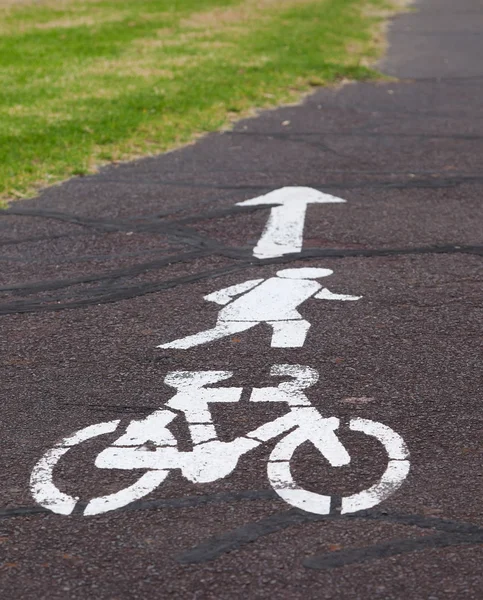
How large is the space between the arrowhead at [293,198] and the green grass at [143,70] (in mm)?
1911

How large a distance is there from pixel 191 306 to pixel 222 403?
136 centimetres

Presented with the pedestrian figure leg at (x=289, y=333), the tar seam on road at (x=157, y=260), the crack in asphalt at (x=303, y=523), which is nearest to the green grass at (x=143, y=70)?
the tar seam on road at (x=157, y=260)

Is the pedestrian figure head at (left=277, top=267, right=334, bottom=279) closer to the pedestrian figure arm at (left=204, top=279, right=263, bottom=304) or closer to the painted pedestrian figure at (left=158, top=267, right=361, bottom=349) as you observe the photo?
the painted pedestrian figure at (left=158, top=267, right=361, bottom=349)

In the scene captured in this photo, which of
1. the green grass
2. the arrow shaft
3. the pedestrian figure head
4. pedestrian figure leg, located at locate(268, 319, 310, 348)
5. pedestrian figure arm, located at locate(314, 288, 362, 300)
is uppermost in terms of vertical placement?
the green grass

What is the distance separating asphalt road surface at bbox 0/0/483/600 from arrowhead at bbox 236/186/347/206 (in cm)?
7

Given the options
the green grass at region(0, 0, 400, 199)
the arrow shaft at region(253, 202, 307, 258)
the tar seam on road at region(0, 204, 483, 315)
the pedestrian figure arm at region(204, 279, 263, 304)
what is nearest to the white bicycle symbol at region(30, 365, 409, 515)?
the pedestrian figure arm at region(204, 279, 263, 304)

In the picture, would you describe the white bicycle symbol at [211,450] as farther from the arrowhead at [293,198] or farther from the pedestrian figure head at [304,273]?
the arrowhead at [293,198]

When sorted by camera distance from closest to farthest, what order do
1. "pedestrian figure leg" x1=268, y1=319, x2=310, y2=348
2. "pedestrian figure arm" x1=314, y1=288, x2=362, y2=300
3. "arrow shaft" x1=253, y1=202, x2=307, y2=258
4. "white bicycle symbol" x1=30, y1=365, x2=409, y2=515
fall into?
1. "white bicycle symbol" x1=30, y1=365, x2=409, y2=515
2. "pedestrian figure leg" x1=268, y1=319, x2=310, y2=348
3. "pedestrian figure arm" x1=314, y1=288, x2=362, y2=300
4. "arrow shaft" x1=253, y1=202, x2=307, y2=258

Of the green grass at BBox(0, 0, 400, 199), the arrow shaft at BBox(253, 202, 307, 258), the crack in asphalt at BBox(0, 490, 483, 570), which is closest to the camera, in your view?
the crack in asphalt at BBox(0, 490, 483, 570)

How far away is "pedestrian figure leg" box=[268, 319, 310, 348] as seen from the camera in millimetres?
5297

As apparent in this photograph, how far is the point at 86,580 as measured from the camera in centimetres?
333

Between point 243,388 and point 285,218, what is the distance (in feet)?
10.0

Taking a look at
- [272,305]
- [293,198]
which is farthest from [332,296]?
[293,198]

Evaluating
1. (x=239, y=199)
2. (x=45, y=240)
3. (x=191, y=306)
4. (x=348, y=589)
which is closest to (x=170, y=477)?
(x=348, y=589)
